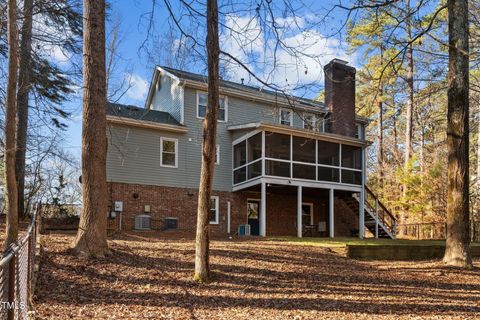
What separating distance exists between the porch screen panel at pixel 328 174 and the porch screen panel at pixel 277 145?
1598mm

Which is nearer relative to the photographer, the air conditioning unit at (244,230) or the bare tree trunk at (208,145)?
the bare tree trunk at (208,145)

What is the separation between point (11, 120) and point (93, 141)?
54.9 inches

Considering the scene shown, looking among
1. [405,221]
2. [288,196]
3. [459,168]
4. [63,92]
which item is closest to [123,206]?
[63,92]

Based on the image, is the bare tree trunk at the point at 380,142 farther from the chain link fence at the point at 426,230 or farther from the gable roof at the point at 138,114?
the gable roof at the point at 138,114

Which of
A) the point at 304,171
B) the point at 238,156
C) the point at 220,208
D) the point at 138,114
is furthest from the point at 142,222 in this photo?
the point at 304,171

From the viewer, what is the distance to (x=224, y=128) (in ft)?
64.2

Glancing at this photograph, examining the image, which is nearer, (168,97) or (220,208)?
(220,208)

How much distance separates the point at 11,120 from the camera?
296 inches

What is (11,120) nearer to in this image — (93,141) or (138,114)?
(93,141)

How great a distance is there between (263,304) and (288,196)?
15.1 m

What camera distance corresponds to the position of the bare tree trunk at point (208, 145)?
280 inches

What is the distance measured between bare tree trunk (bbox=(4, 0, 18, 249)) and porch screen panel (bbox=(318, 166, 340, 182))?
1376cm

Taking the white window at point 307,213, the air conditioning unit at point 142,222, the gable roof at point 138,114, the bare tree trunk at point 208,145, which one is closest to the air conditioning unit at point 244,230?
the air conditioning unit at point 142,222

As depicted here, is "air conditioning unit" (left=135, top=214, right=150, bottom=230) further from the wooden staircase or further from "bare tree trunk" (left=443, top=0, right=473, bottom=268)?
"bare tree trunk" (left=443, top=0, right=473, bottom=268)
